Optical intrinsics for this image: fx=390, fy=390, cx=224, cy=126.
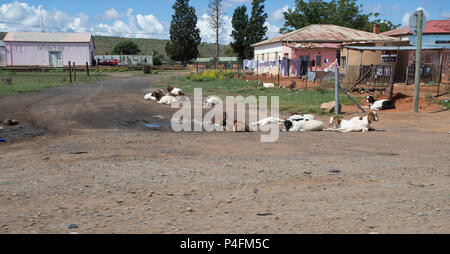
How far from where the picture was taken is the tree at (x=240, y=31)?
6525 cm

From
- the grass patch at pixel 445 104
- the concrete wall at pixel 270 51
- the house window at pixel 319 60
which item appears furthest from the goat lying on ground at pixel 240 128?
the concrete wall at pixel 270 51

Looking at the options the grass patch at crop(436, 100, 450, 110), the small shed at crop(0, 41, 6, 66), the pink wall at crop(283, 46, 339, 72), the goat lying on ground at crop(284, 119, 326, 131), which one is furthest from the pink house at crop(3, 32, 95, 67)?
the goat lying on ground at crop(284, 119, 326, 131)

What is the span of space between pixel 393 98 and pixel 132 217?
14766mm

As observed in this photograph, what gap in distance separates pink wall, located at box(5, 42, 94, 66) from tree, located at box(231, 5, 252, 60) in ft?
77.7

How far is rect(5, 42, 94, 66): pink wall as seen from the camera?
182ft

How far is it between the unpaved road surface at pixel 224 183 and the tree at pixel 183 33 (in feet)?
205

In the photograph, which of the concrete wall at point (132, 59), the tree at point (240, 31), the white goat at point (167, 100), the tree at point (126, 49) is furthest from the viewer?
the tree at point (126, 49)

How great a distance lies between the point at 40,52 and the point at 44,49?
72cm

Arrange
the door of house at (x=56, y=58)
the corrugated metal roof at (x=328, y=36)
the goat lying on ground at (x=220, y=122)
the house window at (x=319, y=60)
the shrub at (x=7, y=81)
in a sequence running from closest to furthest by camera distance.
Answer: the goat lying on ground at (x=220, y=122) < the shrub at (x=7, y=81) < the house window at (x=319, y=60) < the corrugated metal roof at (x=328, y=36) < the door of house at (x=56, y=58)

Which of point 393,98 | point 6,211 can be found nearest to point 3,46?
point 393,98

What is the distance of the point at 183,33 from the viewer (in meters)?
69.4

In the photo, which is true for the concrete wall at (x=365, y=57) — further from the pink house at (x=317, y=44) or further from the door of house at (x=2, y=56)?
the door of house at (x=2, y=56)
